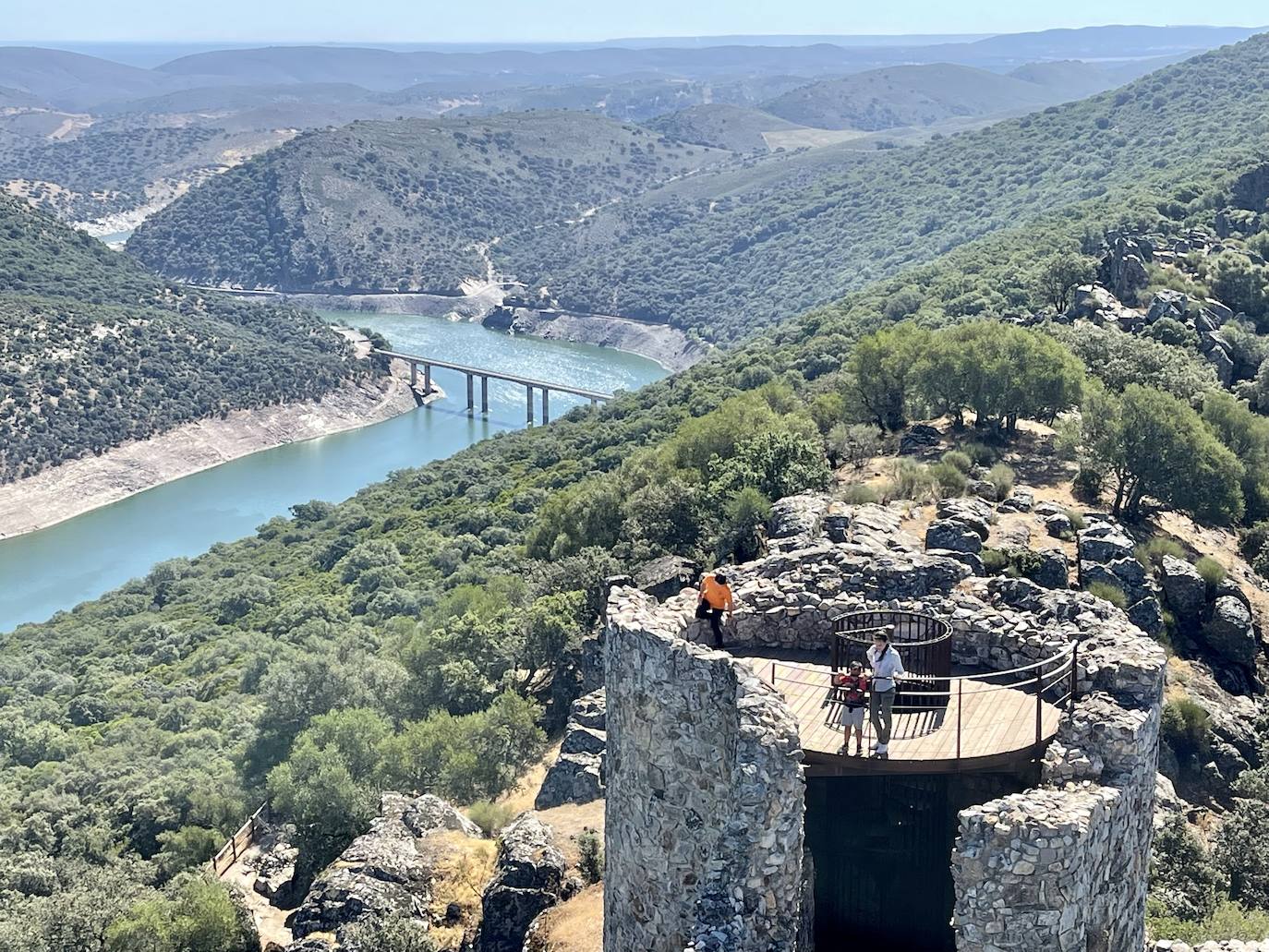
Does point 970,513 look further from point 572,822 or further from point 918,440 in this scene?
point 918,440

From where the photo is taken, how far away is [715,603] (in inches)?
572

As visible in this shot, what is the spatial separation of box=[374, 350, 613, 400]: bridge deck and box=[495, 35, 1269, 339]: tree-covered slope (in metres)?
21.2

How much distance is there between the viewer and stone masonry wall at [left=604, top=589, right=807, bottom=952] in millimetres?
12148

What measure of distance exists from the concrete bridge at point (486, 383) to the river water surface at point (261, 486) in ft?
4.54

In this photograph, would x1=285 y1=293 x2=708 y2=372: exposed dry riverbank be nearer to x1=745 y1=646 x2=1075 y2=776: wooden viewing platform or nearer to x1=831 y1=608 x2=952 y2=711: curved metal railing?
x1=831 y1=608 x2=952 y2=711: curved metal railing

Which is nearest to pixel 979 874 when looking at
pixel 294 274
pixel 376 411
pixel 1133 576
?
pixel 1133 576

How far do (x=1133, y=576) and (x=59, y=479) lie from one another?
292 feet

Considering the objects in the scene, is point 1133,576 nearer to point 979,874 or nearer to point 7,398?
point 979,874

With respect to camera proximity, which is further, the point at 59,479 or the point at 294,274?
the point at 294,274

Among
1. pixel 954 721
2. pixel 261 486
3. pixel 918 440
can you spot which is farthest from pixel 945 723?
pixel 261 486

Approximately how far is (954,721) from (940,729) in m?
0.21

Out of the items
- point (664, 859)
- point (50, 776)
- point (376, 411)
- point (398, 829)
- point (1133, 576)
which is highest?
point (664, 859)

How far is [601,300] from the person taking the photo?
172625mm

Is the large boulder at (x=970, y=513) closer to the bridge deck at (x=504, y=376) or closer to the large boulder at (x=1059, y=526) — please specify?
the large boulder at (x=1059, y=526)
